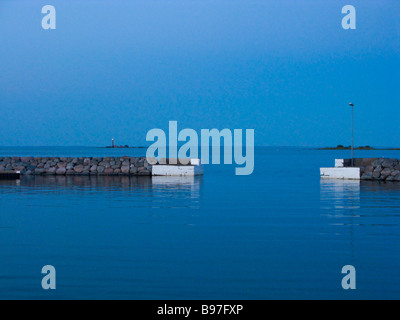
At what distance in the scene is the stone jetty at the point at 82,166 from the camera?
4022cm

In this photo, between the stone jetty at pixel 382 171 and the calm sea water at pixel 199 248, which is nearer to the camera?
the calm sea water at pixel 199 248

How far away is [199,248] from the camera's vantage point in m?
11.3

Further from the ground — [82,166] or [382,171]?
[82,166]

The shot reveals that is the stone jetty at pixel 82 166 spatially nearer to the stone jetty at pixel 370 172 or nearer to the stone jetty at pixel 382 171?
the stone jetty at pixel 370 172

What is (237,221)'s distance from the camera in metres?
15.3

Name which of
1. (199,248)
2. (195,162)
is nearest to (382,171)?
(195,162)

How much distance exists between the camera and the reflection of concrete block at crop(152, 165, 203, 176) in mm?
37781

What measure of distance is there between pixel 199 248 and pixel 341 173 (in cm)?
2526

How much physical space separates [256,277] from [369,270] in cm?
207

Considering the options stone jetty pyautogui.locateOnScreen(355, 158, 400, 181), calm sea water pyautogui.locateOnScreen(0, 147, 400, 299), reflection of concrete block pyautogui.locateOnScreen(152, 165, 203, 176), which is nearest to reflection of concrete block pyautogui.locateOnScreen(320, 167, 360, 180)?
stone jetty pyautogui.locateOnScreen(355, 158, 400, 181)

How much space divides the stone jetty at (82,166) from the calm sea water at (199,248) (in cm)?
1962

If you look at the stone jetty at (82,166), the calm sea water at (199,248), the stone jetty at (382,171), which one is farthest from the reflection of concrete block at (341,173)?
the calm sea water at (199,248)

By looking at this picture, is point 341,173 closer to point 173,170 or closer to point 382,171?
point 382,171

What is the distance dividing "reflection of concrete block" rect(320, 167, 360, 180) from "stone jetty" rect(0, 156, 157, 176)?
502 inches
